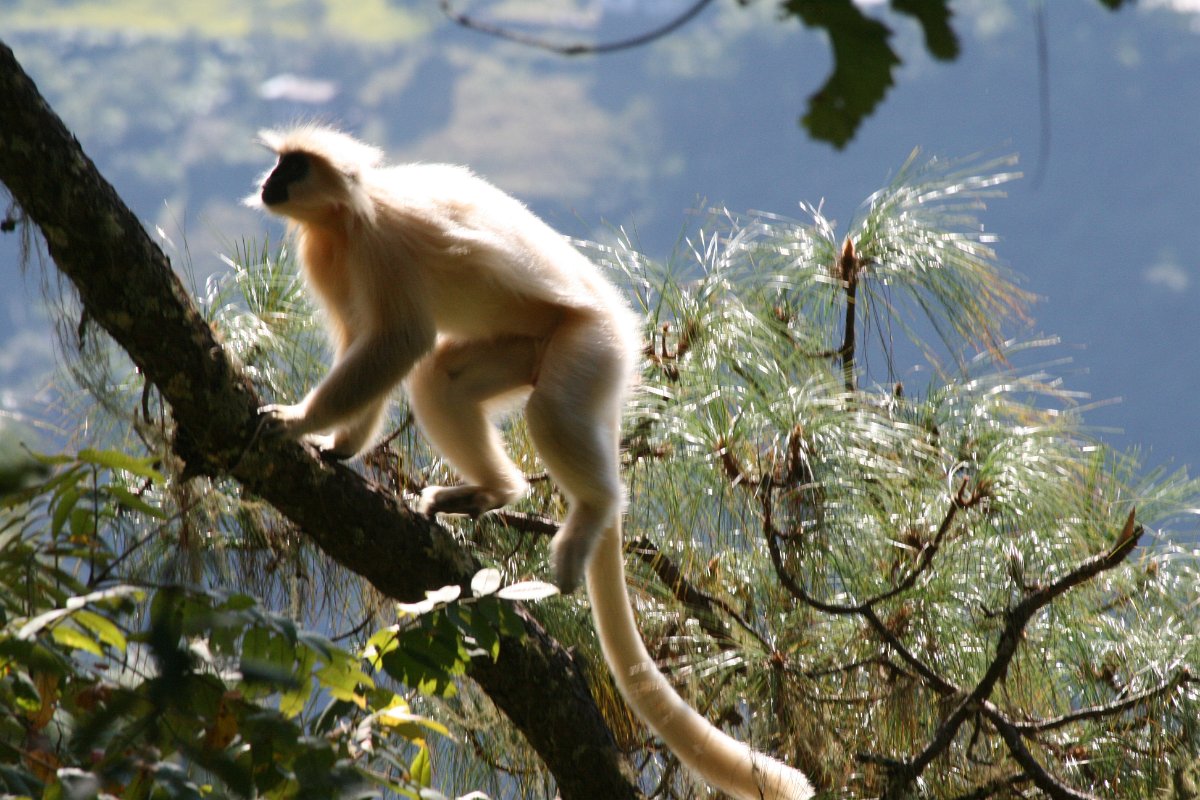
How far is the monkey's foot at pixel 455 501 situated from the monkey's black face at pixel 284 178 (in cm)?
71

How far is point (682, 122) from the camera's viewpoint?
41.2 m

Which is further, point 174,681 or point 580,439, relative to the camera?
point 580,439

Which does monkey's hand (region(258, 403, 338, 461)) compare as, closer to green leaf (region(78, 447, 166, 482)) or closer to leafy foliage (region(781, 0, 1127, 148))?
green leaf (region(78, 447, 166, 482))

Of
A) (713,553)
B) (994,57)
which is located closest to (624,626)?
(713,553)

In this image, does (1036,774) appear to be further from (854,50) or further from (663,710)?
(854,50)

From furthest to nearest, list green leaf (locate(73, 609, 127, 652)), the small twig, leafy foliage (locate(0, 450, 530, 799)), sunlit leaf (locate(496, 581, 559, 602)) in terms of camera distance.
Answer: the small twig, sunlit leaf (locate(496, 581, 559, 602)), green leaf (locate(73, 609, 127, 652)), leafy foliage (locate(0, 450, 530, 799))

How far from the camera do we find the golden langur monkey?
2.32 metres

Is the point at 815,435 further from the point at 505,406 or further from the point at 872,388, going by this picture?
the point at 505,406

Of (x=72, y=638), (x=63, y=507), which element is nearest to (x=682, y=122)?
(x=63, y=507)

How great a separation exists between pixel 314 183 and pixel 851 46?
202 cm

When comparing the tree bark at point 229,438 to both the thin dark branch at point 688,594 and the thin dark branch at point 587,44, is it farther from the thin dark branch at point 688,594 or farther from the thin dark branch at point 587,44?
the thin dark branch at point 587,44

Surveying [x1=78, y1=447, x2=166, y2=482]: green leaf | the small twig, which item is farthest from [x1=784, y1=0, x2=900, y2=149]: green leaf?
the small twig

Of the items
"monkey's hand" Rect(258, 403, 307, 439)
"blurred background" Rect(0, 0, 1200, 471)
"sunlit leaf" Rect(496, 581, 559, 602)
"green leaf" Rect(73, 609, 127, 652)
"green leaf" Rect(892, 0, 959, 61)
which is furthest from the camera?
"blurred background" Rect(0, 0, 1200, 471)

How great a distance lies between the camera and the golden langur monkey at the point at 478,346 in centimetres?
232
